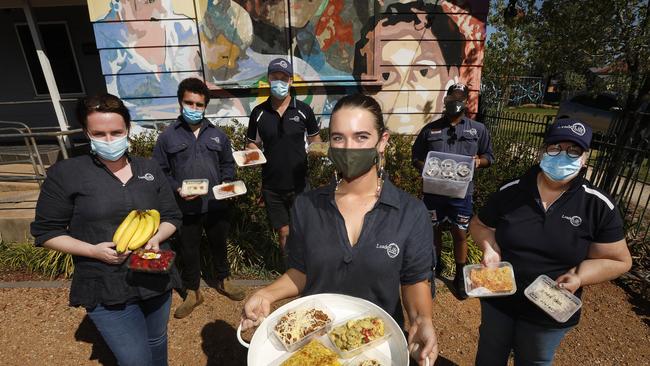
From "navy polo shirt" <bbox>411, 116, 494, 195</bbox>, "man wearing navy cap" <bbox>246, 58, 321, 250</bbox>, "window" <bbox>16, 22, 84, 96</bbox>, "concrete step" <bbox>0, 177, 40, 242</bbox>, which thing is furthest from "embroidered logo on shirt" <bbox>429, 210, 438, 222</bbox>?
"window" <bbox>16, 22, 84, 96</bbox>

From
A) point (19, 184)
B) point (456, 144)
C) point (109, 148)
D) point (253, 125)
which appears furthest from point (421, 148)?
point (19, 184)

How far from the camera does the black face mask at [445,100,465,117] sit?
13.3ft

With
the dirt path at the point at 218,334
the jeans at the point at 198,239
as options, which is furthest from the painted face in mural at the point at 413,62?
the jeans at the point at 198,239

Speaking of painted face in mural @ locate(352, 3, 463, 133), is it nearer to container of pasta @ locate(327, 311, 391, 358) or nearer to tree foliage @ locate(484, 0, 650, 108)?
tree foliage @ locate(484, 0, 650, 108)

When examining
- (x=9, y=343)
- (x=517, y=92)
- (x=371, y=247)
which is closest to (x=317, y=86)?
(x=371, y=247)

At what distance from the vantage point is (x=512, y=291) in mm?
2232

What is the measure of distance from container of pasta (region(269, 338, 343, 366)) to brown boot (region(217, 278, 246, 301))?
10.1 ft

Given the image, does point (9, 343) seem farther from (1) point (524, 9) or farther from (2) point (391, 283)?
(1) point (524, 9)

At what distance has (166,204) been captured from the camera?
8.91 ft

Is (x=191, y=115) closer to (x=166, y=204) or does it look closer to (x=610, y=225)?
(x=166, y=204)

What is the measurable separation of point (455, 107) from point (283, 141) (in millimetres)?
2140

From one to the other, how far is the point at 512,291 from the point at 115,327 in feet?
9.06

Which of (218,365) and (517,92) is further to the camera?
(517,92)

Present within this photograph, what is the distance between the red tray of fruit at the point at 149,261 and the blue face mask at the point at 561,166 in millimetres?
2717
